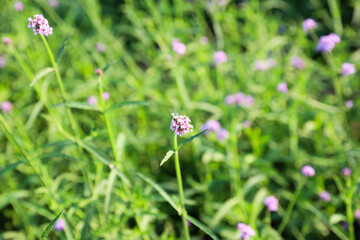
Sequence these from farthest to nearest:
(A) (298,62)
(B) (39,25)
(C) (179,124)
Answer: (A) (298,62) → (B) (39,25) → (C) (179,124)

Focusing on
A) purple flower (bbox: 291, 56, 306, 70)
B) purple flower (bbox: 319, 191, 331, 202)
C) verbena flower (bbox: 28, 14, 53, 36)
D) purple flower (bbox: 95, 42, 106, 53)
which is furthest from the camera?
purple flower (bbox: 95, 42, 106, 53)

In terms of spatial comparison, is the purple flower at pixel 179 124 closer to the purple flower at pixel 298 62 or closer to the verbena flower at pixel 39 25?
the verbena flower at pixel 39 25

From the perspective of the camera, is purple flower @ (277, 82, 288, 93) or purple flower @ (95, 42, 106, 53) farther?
Result: purple flower @ (95, 42, 106, 53)

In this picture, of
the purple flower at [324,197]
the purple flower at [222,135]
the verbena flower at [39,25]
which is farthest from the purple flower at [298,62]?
the verbena flower at [39,25]

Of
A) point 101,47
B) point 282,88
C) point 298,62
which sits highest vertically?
point 101,47

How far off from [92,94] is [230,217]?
6.42ft

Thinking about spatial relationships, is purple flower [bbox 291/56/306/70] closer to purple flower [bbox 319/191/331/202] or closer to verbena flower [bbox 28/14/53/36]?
purple flower [bbox 319/191/331/202]

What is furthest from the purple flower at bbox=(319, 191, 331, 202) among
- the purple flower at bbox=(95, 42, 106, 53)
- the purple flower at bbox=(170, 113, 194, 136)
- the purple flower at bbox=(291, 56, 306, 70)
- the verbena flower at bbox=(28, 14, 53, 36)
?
the purple flower at bbox=(95, 42, 106, 53)

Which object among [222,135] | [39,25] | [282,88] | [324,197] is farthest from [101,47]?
[324,197]

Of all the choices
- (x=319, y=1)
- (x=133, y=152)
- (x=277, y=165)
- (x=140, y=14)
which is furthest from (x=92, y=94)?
(x=319, y=1)

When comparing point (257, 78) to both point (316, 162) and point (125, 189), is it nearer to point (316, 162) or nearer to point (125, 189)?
point (316, 162)

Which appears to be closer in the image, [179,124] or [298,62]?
[179,124]

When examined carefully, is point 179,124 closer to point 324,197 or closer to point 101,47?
point 324,197

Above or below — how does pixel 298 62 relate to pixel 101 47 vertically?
below
